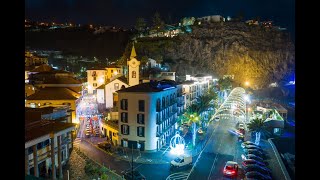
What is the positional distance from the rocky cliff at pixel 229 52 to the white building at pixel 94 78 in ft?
33.9

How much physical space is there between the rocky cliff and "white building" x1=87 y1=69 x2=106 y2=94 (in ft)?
33.9

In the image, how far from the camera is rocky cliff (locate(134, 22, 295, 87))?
142 feet

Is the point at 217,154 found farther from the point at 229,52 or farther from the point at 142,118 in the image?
the point at 229,52

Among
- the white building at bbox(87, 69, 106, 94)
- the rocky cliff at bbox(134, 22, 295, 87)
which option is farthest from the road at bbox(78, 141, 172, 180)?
the rocky cliff at bbox(134, 22, 295, 87)

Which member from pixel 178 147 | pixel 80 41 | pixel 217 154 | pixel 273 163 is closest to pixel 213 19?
pixel 80 41

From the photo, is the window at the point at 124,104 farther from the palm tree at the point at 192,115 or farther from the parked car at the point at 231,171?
the parked car at the point at 231,171

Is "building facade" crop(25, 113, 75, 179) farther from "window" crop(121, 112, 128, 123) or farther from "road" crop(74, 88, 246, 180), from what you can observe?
"window" crop(121, 112, 128, 123)

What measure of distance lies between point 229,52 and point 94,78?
72.9 feet

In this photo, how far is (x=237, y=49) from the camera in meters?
46.6

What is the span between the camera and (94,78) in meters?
33.6

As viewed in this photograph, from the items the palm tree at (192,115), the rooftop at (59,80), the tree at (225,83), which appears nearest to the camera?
the palm tree at (192,115)

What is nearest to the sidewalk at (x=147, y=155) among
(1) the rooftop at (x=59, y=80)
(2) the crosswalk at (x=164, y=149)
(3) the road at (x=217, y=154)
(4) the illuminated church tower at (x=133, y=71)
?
(2) the crosswalk at (x=164, y=149)

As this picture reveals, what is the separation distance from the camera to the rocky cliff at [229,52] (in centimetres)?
4334
